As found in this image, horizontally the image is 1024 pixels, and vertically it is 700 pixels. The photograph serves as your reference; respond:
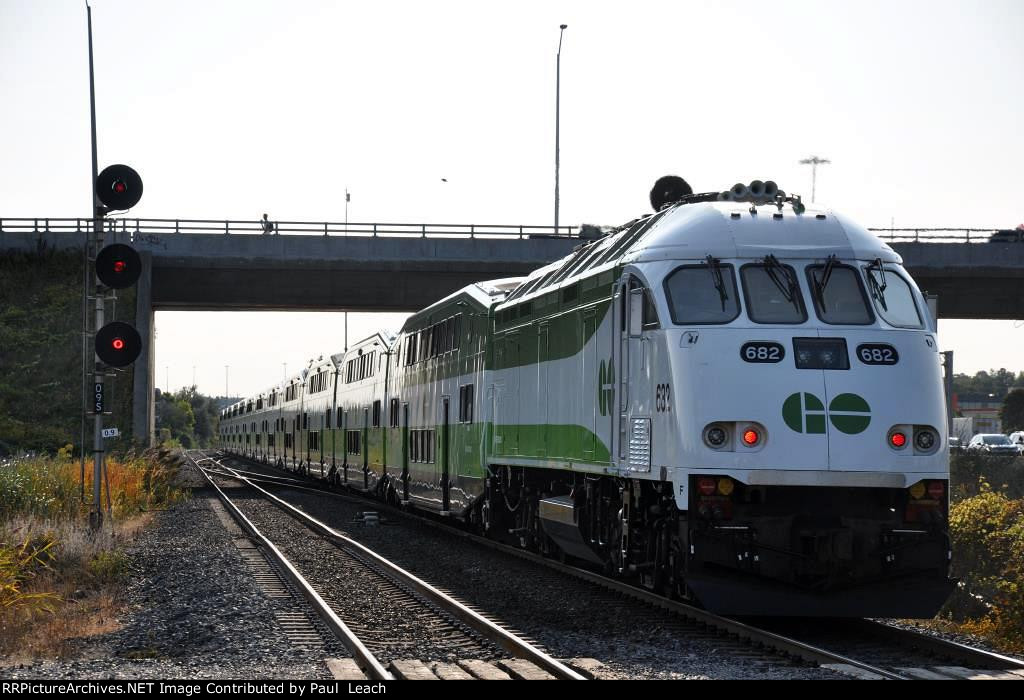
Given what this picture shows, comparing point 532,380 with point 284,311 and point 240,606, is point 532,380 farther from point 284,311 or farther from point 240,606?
point 284,311

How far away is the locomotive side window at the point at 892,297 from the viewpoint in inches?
460

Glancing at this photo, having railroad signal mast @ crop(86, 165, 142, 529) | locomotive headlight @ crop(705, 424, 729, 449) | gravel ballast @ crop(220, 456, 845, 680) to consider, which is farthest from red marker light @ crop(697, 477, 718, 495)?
railroad signal mast @ crop(86, 165, 142, 529)

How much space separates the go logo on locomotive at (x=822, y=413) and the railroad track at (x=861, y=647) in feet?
5.76

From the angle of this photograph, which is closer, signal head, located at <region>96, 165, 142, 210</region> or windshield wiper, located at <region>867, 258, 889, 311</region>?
windshield wiper, located at <region>867, 258, 889, 311</region>

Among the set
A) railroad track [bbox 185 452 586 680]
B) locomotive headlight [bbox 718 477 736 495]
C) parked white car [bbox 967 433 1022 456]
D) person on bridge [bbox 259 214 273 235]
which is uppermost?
person on bridge [bbox 259 214 273 235]

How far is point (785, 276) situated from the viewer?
1188cm

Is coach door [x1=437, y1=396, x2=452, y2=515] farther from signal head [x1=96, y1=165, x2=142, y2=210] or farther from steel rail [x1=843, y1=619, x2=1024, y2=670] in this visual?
steel rail [x1=843, y1=619, x2=1024, y2=670]

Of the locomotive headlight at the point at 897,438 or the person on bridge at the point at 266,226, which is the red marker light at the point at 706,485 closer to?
the locomotive headlight at the point at 897,438

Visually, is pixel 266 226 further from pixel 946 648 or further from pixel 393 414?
pixel 946 648

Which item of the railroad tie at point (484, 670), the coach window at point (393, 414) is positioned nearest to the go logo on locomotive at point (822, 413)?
the railroad tie at point (484, 670)

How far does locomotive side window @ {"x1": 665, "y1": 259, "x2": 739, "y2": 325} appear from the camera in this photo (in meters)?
11.6

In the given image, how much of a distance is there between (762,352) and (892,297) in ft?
4.94
